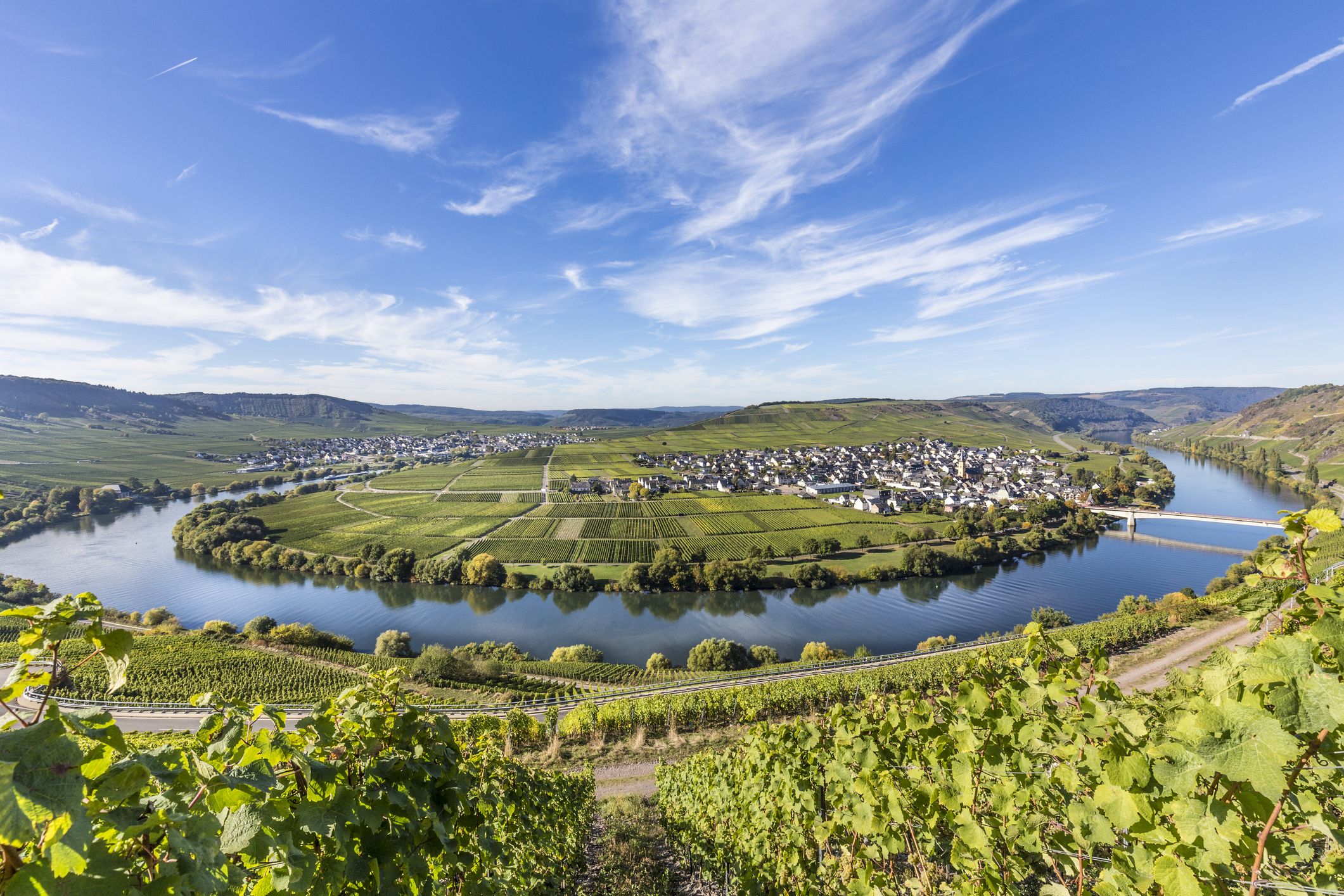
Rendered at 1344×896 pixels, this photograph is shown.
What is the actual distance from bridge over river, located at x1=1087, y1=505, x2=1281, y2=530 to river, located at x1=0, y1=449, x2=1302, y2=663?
6.90 ft

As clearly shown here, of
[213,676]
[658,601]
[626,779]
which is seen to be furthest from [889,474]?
[213,676]

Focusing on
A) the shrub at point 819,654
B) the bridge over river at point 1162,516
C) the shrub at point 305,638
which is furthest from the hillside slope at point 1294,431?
the shrub at point 305,638

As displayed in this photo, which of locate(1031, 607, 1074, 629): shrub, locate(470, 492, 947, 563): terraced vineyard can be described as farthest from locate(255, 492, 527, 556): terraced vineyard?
locate(1031, 607, 1074, 629): shrub

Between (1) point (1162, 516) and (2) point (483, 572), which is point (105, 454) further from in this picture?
(1) point (1162, 516)

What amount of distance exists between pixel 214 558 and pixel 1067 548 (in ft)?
345

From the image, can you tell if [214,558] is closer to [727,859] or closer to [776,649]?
[776,649]

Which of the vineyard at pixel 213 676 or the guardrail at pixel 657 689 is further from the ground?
the guardrail at pixel 657 689

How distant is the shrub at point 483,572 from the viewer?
5325 centimetres

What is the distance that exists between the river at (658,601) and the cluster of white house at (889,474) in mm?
23594

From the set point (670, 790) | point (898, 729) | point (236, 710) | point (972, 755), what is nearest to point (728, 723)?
point (670, 790)

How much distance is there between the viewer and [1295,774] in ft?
5.44

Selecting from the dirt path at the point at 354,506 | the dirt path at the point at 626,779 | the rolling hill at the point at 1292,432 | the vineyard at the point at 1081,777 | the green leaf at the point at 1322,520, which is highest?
the rolling hill at the point at 1292,432

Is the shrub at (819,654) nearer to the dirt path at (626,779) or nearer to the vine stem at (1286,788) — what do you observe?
the dirt path at (626,779)

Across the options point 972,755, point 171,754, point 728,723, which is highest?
point 171,754
